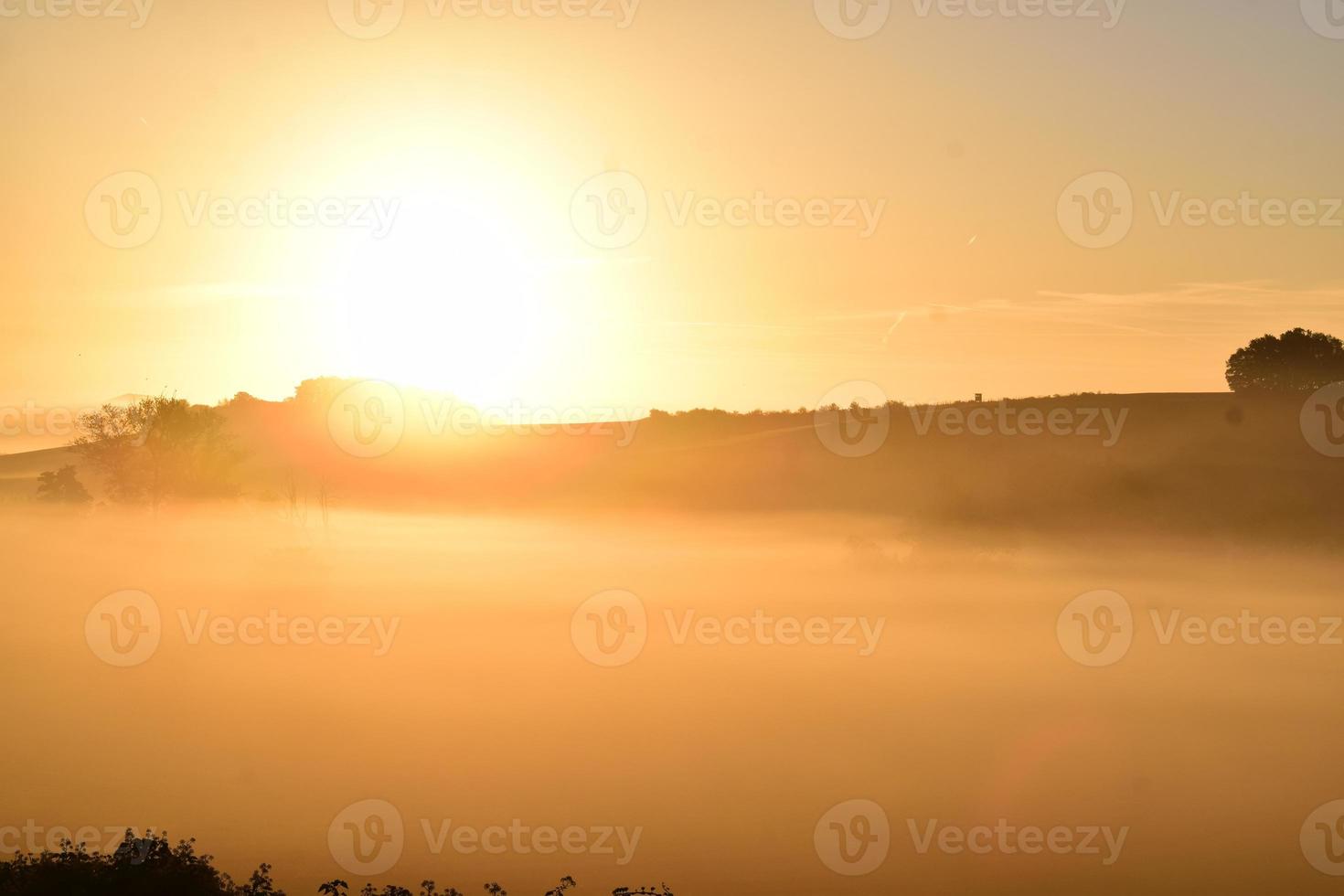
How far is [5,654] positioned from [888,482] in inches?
3301

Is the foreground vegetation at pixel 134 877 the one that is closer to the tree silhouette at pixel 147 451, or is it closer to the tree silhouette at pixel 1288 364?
the tree silhouette at pixel 147 451

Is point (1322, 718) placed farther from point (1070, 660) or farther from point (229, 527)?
point (229, 527)

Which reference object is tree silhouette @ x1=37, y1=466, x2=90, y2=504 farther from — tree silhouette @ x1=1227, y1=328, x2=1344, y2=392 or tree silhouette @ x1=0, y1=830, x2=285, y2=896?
tree silhouette @ x1=1227, y1=328, x2=1344, y2=392

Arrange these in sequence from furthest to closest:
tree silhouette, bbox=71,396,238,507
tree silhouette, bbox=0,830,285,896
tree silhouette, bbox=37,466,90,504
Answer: tree silhouette, bbox=37,466,90,504
tree silhouette, bbox=71,396,238,507
tree silhouette, bbox=0,830,285,896

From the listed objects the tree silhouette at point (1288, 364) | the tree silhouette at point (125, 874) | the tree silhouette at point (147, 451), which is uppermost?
the tree silhouette at point (1288, 364)

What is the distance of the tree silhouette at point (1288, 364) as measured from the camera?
9750cm


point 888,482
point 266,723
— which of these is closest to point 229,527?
point 266,723

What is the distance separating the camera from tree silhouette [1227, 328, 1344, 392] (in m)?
97.5

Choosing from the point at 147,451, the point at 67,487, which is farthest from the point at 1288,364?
the point at 67,487

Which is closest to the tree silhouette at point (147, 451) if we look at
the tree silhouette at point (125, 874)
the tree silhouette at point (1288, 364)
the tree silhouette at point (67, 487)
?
the tree silhouette at point (67, 487)

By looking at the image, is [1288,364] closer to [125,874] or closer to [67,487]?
[125,874]

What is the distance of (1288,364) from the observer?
99875 millimetres

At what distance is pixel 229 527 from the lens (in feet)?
328

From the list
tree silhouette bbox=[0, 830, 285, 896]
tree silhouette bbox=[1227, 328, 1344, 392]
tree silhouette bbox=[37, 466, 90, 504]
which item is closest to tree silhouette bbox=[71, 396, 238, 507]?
tree silhouette bbox=[37, 466, 90, 504]
